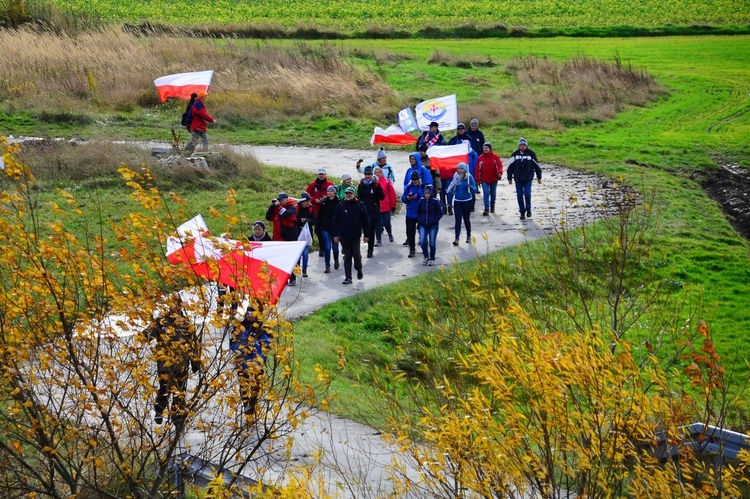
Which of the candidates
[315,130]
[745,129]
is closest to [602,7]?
[745,129]

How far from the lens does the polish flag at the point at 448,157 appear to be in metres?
21.7

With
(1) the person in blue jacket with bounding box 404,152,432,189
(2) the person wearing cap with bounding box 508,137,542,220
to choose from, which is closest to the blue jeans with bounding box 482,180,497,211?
(2) the person wearing cap with bounding box 508,137,542,220

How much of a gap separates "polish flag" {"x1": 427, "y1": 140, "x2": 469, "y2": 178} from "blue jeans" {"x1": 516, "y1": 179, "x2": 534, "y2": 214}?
1359 mm

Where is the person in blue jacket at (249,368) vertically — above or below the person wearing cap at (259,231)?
above

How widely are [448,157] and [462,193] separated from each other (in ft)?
8.72

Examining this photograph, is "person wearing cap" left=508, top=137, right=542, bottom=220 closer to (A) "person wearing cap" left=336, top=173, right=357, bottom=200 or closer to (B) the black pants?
(A) "person wearing cap" left=336, top=173, right=357, bottom=200

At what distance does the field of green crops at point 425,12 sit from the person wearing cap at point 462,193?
36593 mm

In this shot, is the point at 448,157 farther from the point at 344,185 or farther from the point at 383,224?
the point at 344,185

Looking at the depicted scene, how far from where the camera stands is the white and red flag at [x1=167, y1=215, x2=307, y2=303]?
8781 mm

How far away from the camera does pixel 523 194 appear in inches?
869

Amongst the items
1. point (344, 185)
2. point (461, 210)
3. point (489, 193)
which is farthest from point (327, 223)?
point (489, 193)

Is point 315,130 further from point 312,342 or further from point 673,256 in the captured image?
point 312,342

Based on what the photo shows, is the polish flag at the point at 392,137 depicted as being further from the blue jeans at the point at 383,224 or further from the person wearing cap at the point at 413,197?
the person wearing cap at the point at 413,197

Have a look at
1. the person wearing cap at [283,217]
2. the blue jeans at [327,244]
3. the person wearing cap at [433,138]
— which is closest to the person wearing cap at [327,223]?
the blue jeans at [327,244]
